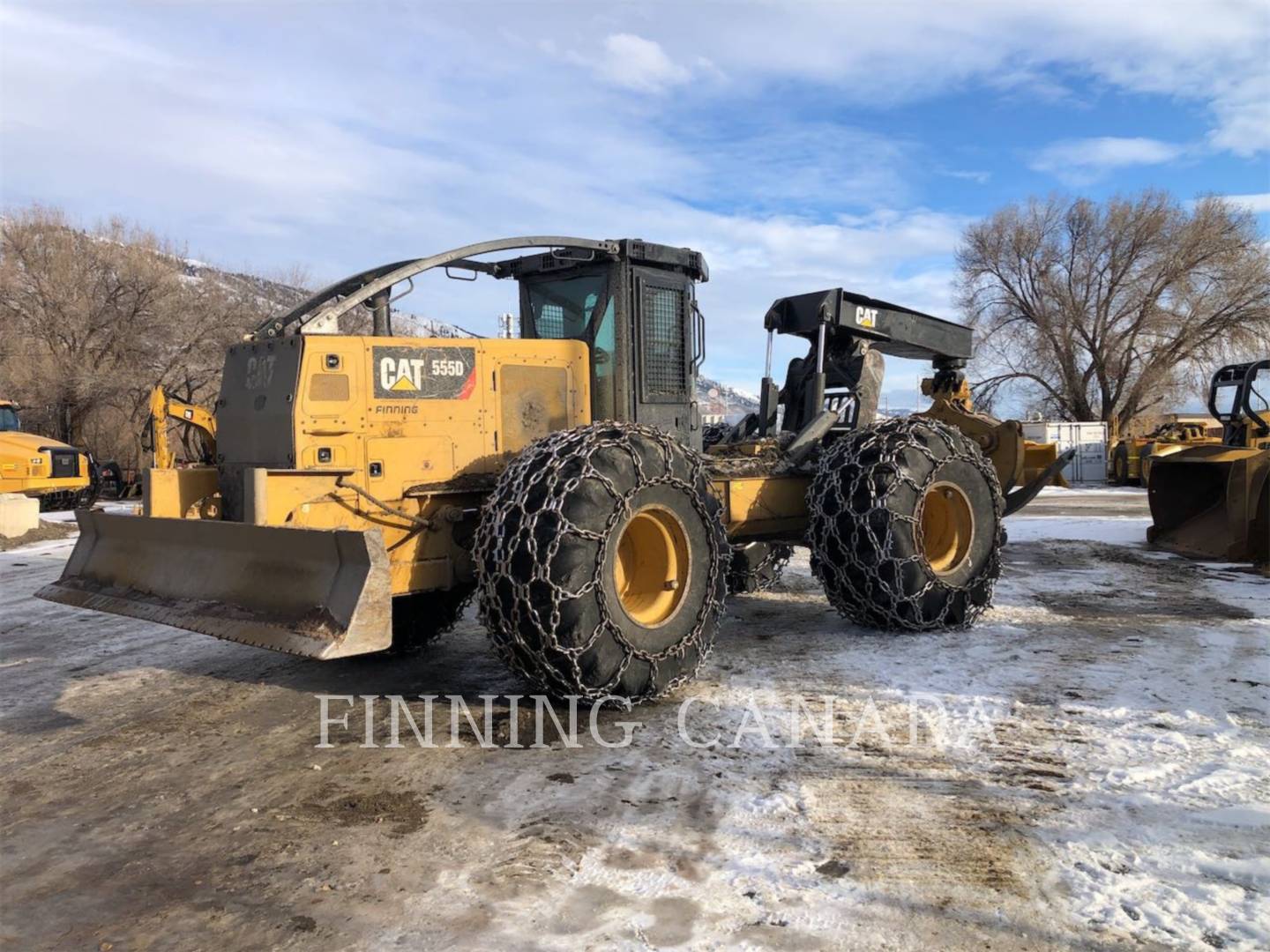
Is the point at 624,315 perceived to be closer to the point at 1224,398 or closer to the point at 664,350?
the point at 664,350

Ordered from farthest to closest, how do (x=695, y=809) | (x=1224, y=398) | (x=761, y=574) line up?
1. (x=1224, y=398)
2. (x=761, y=574)
3. (x=695, y=809)

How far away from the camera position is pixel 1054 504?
19781 mm

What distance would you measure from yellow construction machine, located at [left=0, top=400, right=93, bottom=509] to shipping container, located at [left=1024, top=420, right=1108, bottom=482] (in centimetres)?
2563

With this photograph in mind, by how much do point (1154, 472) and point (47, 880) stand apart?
1138 cm

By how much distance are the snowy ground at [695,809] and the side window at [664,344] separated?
1.85 metres

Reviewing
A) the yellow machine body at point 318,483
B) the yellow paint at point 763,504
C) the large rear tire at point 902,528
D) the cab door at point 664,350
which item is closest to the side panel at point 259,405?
the yellow machine body at point 318,483

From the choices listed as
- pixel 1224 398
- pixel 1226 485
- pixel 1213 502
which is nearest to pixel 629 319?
pixel 1226 485

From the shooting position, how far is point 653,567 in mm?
5422

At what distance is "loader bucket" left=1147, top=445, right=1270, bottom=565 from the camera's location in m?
9.09

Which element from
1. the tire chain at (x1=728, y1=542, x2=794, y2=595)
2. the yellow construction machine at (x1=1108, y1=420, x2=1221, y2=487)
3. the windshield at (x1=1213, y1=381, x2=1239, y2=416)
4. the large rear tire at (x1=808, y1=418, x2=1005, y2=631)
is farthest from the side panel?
the yellow construction machine at (x1=1108, y1=420, x2=1221, y2=487)

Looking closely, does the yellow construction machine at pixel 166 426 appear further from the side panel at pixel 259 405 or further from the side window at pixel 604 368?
the side window at pixel 604 368

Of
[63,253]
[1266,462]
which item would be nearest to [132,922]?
[1266,462]

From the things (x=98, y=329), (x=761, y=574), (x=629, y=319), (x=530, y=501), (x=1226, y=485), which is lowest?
(x=761, y=574)

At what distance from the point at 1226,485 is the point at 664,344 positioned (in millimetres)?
7250
